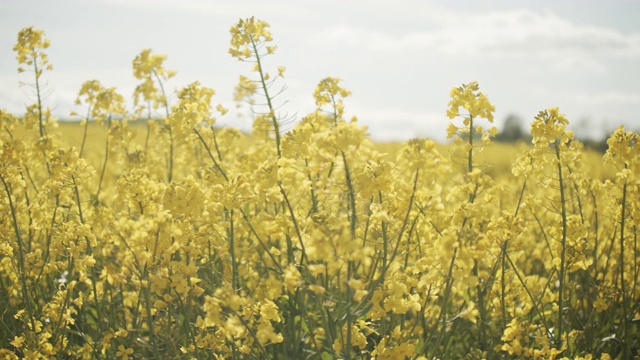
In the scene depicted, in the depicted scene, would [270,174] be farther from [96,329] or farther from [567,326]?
[567,326]

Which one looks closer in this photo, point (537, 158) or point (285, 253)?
point (285, 253)

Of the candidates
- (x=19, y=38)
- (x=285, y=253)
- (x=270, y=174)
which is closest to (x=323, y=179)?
(x=270, y=174)

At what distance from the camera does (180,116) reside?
11.7ft

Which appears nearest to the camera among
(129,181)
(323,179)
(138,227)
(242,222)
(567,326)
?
(323,179)

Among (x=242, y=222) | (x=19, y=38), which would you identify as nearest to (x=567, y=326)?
(x=242, y=222)

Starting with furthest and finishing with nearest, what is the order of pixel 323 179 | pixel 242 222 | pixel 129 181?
1. pixel 129 181
2. pixel 242 222
3. pixel 323 179

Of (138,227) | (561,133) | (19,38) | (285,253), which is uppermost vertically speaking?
(19,38)

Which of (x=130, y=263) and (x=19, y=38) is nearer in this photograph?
(x=130, y=263)

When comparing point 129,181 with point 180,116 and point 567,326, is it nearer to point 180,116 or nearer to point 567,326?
point 180,116

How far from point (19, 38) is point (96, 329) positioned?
264cm

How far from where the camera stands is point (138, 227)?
2.40 meters

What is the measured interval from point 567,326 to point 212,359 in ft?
8.39

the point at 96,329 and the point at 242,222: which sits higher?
the point at 242,222

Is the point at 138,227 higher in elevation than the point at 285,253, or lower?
higher
